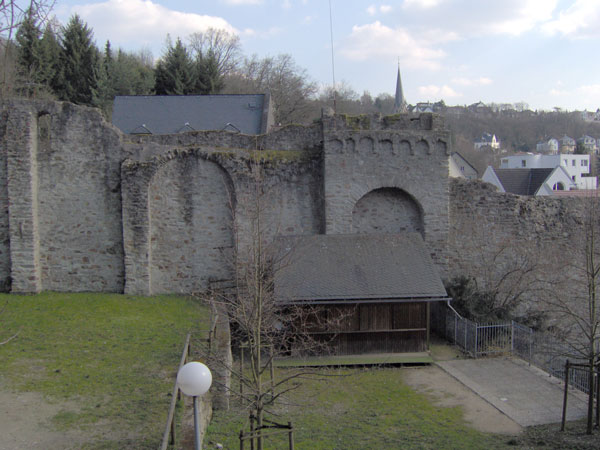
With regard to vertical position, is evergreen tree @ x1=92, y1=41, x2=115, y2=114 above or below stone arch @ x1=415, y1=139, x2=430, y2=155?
above

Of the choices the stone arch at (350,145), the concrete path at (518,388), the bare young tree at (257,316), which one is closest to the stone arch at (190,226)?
the bare young tree at (257,316)

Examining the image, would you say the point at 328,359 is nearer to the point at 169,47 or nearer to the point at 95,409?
the point at 95,409

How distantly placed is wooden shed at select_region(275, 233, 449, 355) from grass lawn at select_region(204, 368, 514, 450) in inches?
75.1

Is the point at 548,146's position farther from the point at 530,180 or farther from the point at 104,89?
the point at 104,89

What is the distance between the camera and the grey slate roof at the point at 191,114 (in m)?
29.9

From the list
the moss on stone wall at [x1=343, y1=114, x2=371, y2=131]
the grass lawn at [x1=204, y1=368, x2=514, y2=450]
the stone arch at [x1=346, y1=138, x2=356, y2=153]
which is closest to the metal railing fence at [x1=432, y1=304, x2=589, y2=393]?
the grass lawn at [x1=204, y1=368, x2=514, y2=450]

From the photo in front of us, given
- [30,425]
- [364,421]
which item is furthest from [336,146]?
[30,425]

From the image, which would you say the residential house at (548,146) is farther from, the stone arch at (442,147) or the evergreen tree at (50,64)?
the stone arch at (442,147)

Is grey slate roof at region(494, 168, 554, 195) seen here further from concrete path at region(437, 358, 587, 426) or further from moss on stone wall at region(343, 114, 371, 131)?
concrete path at region(437, 358, 587, 426)

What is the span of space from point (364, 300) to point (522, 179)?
3621cm

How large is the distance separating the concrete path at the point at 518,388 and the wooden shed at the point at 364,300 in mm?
1315

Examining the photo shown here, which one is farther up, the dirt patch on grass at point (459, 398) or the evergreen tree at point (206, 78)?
the evergreen tree at point (206, 78)

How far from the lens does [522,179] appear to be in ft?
150

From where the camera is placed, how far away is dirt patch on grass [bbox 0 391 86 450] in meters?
8.09
